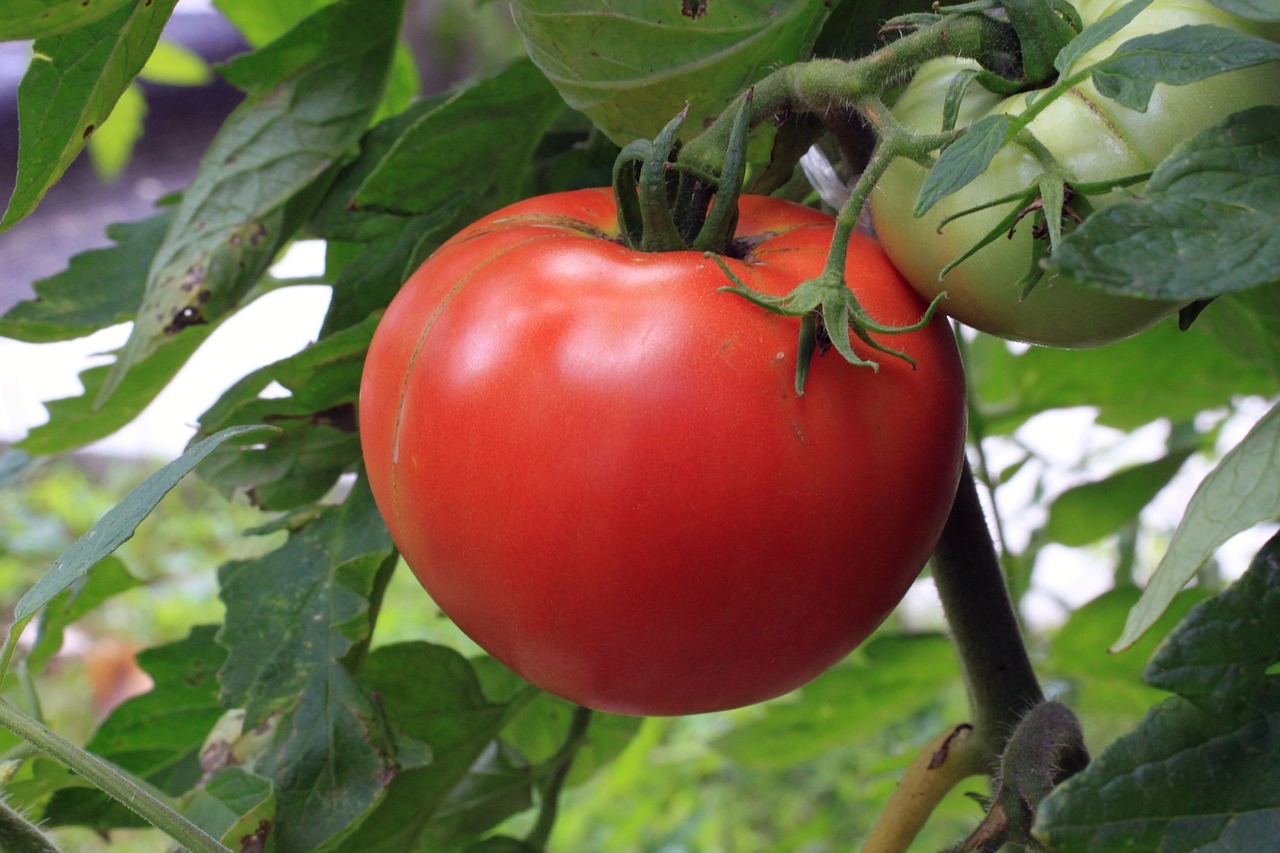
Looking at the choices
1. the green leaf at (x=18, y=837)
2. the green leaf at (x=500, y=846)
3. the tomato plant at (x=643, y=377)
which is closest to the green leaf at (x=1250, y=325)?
the tomato plant at (x=643, y=377)

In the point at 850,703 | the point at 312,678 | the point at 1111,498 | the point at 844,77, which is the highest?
the point at 844,77

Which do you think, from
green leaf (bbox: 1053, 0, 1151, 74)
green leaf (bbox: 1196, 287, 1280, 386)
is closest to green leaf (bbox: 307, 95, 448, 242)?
green leaf (bbox: 1053, 0, 1151, 74)

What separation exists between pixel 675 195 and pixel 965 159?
14cm

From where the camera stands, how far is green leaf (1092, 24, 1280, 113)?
27 cm

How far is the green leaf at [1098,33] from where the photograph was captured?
278 mm

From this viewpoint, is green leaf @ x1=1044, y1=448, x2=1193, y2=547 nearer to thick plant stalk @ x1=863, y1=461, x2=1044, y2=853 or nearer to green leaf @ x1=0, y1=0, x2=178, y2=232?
thick plant stalk @ x1=863, y1=461, x2=1044, y2=853

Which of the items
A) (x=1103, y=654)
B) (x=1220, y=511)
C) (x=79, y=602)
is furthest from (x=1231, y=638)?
(x=79, y=602)

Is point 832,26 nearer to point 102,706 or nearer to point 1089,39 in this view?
point 1089,39

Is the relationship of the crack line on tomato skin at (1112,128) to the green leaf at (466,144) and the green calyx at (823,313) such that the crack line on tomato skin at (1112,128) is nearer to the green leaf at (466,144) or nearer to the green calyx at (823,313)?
the green calyx at (823,313)

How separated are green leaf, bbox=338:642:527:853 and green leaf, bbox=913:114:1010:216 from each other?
0.33 metres

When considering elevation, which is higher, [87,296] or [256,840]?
[87,296]

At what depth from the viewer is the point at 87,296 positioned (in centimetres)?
57

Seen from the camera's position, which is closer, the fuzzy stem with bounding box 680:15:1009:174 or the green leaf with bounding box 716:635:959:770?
the fuzzy stem with bounding box 680:15:1009:174

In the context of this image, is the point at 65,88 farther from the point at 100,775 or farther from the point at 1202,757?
the point at 1202,757
